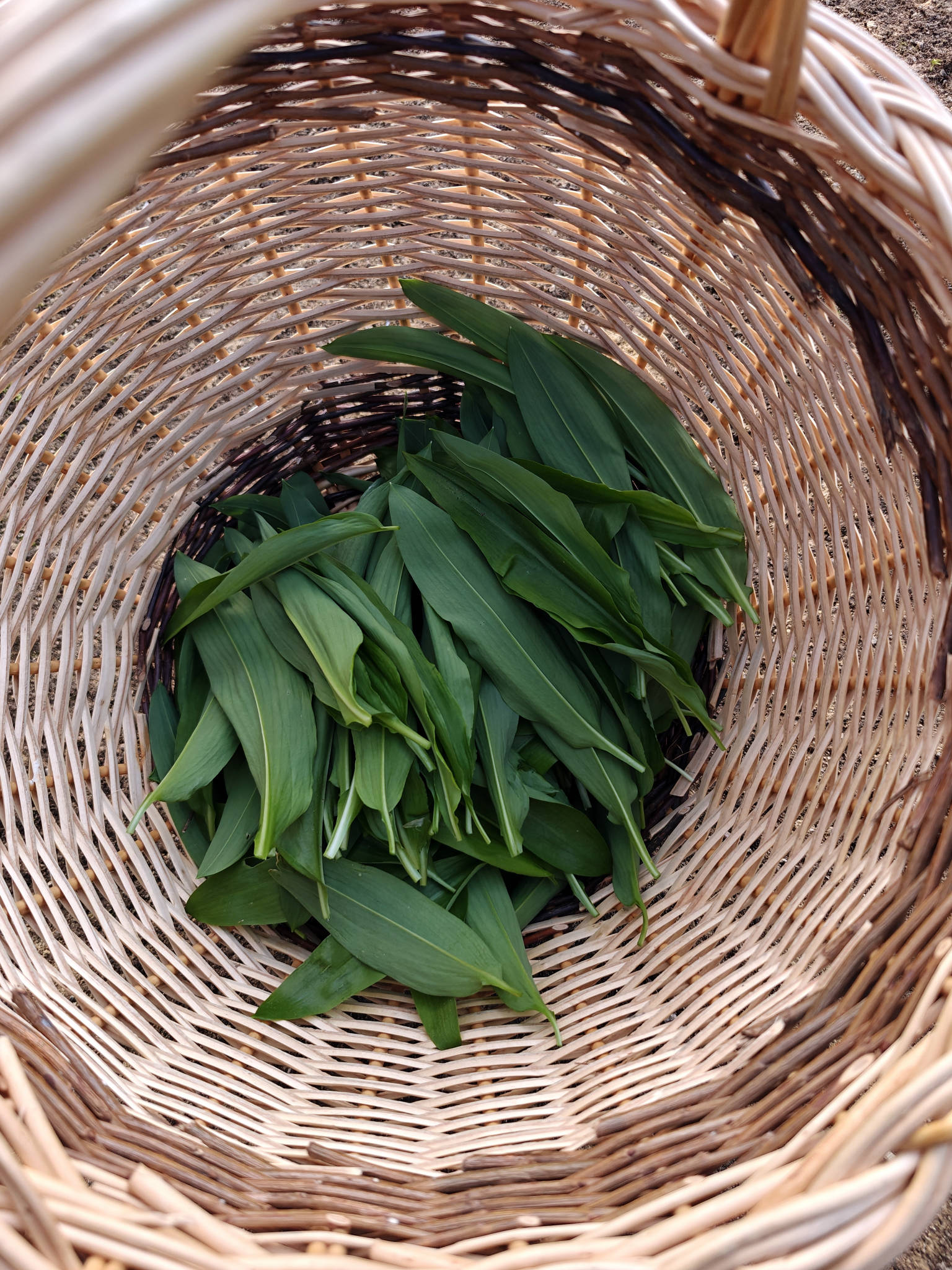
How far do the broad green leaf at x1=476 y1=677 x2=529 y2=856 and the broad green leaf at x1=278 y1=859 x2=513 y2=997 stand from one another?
0.25 feet

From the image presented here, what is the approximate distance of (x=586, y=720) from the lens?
720 millimetres

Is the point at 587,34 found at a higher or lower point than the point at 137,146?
higher

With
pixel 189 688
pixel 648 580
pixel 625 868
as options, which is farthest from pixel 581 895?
pixel 189 688

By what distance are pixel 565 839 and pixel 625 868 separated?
0.05 meters

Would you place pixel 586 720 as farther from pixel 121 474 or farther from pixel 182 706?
pixel 121 474

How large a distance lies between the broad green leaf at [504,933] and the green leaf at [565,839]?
0.04 meters

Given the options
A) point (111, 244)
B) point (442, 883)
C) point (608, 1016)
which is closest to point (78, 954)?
point (442, 883)

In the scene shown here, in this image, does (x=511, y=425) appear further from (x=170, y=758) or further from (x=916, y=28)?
(x=916, y=28)

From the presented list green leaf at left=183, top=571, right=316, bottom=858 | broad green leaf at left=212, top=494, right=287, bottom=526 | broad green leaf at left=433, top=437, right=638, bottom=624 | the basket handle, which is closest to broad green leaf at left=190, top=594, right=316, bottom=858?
green leaf at left=183, top=571, right=316, bottom=858

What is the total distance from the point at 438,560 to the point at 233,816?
26cm

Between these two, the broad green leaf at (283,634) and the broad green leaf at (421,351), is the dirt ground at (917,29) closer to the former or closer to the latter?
the broad green leaf at (421,351)

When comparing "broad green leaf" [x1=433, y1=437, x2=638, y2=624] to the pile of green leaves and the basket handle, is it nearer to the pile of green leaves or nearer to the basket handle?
the pile of green leaves

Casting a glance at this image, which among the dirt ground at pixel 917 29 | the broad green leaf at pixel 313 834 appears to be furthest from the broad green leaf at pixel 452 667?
the dirt ground at pixel 917 29

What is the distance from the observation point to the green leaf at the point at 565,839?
2.39 feet
